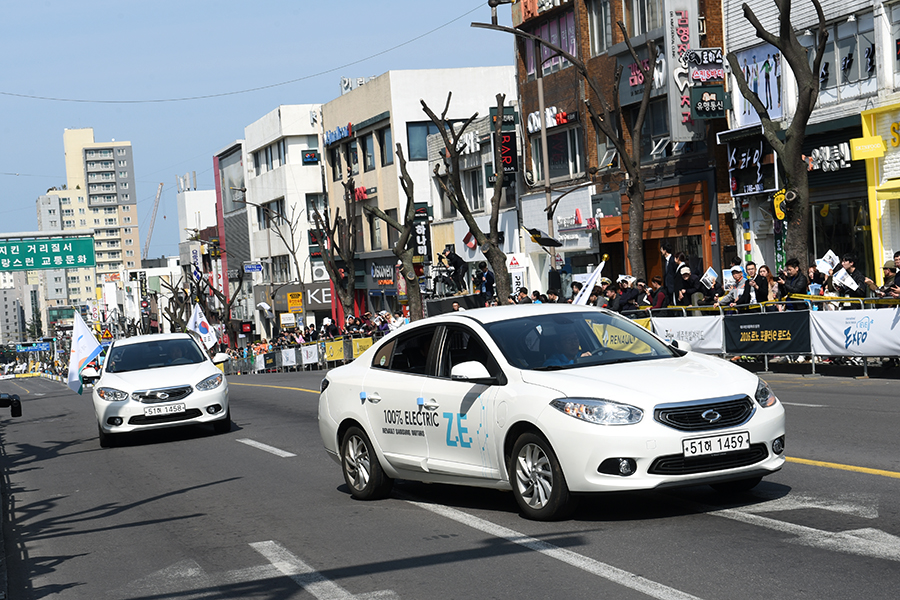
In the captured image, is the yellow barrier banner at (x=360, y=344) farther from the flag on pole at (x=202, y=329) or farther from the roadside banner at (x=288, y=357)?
the roadside banner at (x=288, y=357)

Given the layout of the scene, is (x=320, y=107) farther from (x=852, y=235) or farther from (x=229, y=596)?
(x=229, y=596)

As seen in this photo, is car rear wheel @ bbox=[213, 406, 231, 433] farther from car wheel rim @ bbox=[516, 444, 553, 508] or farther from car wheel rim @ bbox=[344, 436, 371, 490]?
car wheel rim @ bbox=[516, 444, 553, 508]

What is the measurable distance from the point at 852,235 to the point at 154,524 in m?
20.8

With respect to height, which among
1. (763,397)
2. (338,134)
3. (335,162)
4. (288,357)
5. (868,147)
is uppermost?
(338,134)

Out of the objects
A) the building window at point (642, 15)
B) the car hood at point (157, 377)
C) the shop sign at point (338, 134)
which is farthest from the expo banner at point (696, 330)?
the shop sign at point (338, 134)

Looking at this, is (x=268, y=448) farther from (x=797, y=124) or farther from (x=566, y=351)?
(x=797, y=124)

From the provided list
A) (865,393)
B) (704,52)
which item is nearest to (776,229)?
(704,52)

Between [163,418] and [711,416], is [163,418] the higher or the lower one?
the lower one

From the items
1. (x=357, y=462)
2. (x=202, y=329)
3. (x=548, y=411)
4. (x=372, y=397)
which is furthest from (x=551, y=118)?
(x=548, y=411)

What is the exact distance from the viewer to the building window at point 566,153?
1528 inches

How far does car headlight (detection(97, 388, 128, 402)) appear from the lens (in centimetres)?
1588

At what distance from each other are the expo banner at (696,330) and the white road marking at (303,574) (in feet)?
47.7

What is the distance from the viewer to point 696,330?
71.2 feet

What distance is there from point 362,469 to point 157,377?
24.6ft
